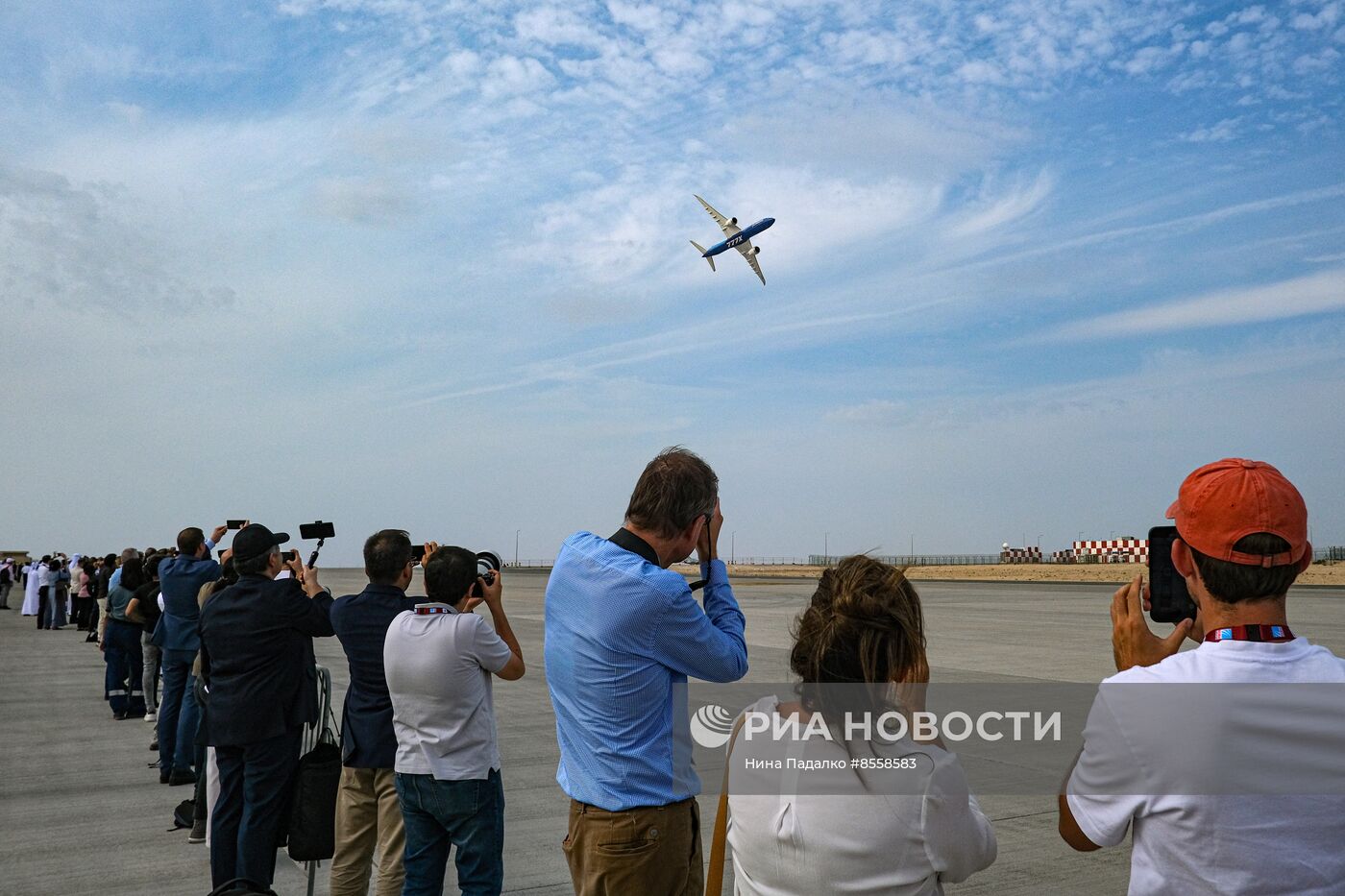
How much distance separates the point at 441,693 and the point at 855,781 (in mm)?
2425

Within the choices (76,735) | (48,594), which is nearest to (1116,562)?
(48,594)

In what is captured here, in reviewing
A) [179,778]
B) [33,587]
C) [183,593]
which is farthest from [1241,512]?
[33,587]

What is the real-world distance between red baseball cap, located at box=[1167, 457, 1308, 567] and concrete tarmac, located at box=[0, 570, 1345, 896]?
294cm

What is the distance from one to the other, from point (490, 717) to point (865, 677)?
8.25 ft

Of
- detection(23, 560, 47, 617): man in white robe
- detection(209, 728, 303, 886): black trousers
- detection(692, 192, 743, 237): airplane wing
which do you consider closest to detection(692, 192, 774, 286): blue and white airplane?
detection(692, 192, 743, 237): airplane wing

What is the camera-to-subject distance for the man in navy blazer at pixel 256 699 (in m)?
4.89

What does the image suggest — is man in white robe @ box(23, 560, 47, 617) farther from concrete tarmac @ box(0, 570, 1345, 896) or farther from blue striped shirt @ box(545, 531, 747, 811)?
blue striped shirt @ box(545, 531, 747, 811)

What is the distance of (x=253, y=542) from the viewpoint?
512 cm

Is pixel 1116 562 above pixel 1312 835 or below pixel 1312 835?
below

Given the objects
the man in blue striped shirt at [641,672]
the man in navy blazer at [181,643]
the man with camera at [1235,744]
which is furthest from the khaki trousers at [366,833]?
the man in navy blazer at [181,643]

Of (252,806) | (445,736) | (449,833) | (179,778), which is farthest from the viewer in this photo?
(179,778)

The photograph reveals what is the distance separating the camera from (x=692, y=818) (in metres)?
3.08

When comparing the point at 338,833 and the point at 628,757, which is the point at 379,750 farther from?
the point at 628,757

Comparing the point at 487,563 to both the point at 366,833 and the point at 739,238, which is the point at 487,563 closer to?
the point at 366,833
